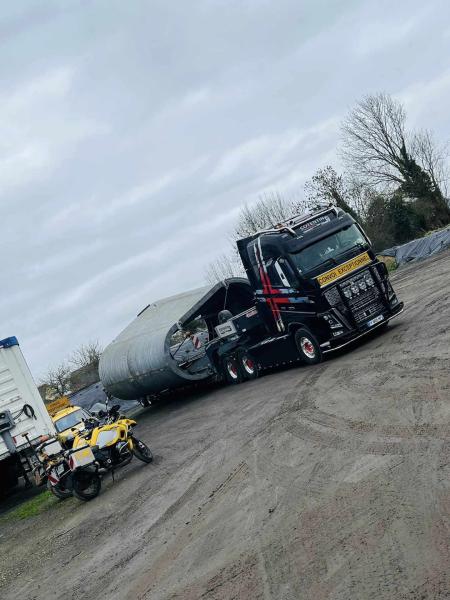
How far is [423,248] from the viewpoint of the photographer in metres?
35.5

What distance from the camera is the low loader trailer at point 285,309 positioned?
15.1 metres

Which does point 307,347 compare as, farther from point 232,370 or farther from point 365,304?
point 232,370

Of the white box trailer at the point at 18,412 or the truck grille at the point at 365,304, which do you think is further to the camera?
the truck grille at the point at 365,304

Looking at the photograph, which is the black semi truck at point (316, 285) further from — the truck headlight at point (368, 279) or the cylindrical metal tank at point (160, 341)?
the cylindrical metal tank at point (160, 341)

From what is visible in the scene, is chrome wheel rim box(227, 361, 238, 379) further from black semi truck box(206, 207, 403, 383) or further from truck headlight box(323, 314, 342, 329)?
truck headlight box(323, 314, 342, 329)

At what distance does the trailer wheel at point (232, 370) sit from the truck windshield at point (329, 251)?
17.1ft

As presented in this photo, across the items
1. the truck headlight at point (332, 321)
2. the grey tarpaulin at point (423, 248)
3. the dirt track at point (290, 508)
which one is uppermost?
the grey tarpaulin at point (423, 248)

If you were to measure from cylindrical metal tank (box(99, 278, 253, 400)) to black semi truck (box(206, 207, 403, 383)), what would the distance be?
3.72 meters

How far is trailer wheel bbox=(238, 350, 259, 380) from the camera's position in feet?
62.6

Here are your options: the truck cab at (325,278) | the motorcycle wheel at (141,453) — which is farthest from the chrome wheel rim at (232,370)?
the motorcycle wheel at (141,453)

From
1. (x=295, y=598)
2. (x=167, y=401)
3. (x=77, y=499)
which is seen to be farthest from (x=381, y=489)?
(x=167, y=401)

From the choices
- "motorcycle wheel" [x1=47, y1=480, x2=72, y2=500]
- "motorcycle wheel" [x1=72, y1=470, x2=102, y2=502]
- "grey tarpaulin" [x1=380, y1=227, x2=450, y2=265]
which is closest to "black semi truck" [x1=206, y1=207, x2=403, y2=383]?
"motorcycle wheel" [x1=72, y1=470, x2=102, y2=502]

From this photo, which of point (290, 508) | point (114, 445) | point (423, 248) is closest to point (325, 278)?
point (114, 445)

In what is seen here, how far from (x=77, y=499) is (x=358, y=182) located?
37525mm
